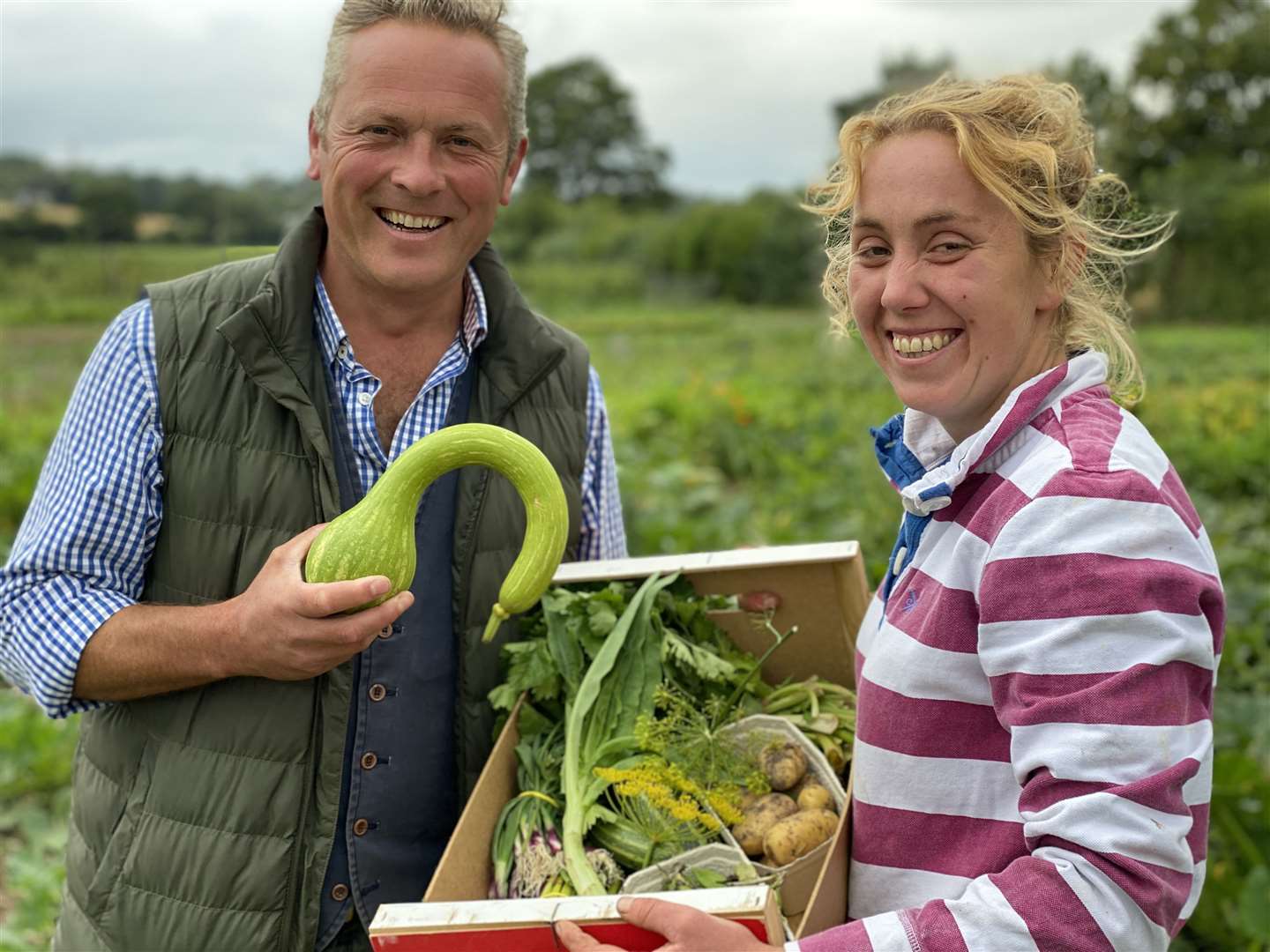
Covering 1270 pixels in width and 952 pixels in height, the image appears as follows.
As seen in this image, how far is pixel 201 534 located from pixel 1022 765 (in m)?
1.87

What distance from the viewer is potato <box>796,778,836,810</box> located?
96.7 inches

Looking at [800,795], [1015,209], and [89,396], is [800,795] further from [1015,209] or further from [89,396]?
[89,396]

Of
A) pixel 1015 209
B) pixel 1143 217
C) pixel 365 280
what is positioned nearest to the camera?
pixel 1015 209

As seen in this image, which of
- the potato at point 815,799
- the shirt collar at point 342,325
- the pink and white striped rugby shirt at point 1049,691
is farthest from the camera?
the shirt collar at point 342,325

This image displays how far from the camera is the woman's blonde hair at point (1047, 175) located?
197 centimetres

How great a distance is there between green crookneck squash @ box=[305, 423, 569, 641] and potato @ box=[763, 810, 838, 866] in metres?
0.72

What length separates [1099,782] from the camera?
1662 millimetres

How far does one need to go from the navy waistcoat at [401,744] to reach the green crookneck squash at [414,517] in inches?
10.2

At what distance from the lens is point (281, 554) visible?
240cm

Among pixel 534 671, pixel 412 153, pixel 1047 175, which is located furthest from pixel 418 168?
pixel 1047 175

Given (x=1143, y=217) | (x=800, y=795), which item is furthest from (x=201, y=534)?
(x=1143, y=217)

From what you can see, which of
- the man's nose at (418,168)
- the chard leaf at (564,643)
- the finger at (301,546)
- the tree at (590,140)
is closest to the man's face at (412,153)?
the man's nose at (418,168)

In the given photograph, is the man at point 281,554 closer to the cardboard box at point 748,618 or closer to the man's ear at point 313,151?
the man's ear at point 313,151

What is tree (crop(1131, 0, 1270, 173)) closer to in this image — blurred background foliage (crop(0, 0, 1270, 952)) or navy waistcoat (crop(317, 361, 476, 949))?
blurred background foliage (crop(0, 0, 1270, 952))
